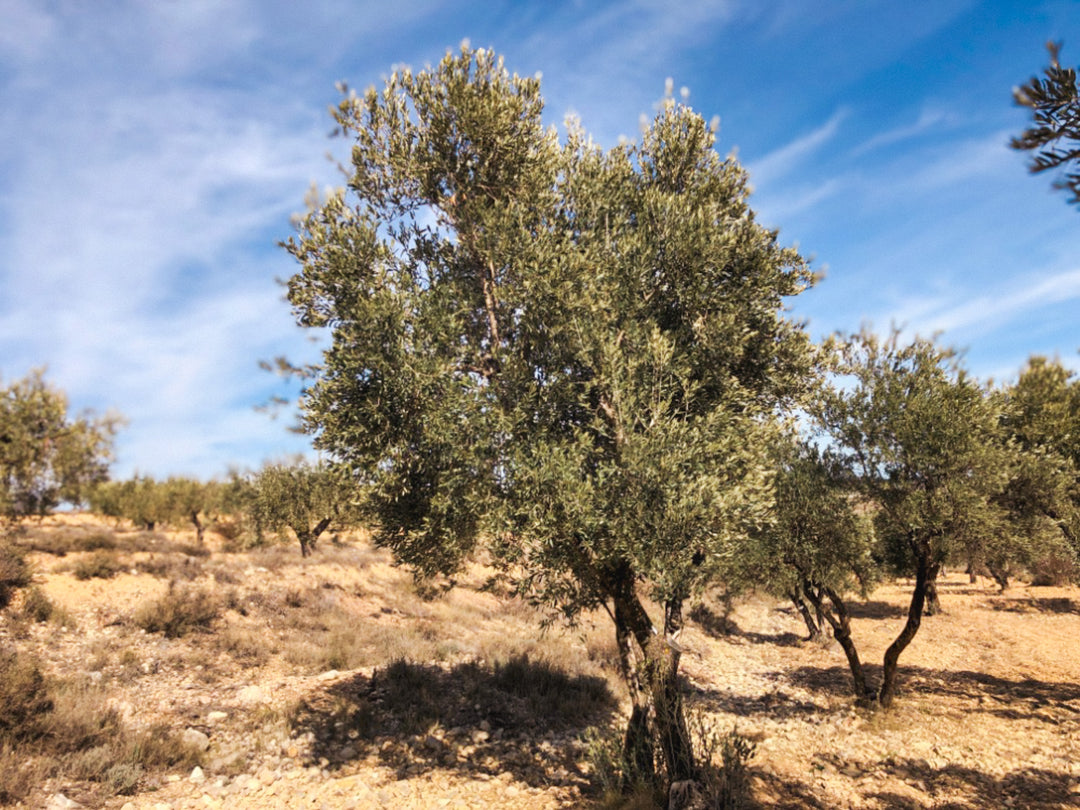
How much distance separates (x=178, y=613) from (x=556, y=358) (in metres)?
18.1

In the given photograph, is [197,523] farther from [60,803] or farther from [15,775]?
[60,803]

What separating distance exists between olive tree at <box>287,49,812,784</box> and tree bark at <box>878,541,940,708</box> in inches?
294

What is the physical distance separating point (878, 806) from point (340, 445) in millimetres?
12897

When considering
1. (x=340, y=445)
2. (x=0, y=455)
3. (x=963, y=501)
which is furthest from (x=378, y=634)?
(x=0, y=455)

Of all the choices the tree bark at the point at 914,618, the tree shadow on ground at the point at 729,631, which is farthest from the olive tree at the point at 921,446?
the tree shadow on ground at the point at 729,631

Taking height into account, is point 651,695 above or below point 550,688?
above

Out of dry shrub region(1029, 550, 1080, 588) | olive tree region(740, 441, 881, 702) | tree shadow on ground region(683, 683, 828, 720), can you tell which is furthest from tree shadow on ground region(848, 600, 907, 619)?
olive tree region(740, 441, 881, 702)

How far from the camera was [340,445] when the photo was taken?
10.3m

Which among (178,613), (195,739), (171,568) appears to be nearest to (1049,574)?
(195,739)

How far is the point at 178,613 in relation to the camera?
19703 millimetres

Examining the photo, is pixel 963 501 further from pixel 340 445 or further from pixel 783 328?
pixel 340 445

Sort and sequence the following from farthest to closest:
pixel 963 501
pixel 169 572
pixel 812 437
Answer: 1. pixel 169 572
2. pixel 812 437
3. pixel 963 501

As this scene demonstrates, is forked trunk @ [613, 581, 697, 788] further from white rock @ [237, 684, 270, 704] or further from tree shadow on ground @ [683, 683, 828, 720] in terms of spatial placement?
white rock @ [237, 684, 270, 704]

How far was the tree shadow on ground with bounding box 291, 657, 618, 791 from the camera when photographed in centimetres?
1290
